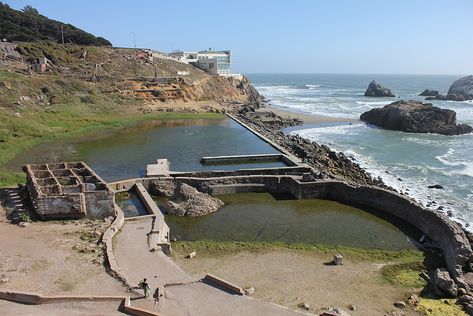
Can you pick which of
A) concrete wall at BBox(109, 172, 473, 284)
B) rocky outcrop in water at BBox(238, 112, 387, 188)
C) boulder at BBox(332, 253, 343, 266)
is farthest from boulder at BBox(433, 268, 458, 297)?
rocky outcrop in water at BBox(238, 112, 387, 188)

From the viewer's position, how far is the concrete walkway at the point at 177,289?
11.8 m

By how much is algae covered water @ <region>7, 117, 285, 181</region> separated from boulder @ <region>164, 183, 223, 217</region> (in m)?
5.13

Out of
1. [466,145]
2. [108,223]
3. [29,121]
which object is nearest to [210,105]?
[29,121]

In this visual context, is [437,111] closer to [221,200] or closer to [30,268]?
[221,200]

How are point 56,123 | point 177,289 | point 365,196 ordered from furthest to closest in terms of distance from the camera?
point 56,123 → point 365,196 → point 177,289

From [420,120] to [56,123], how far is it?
4054 cm

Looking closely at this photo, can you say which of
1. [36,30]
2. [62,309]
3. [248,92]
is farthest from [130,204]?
[36,30]

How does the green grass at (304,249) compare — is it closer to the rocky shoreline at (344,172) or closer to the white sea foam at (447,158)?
the rocky shoreline at (344,172)

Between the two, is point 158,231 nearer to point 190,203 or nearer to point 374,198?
point 190,203

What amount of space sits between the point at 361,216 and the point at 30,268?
1506 centimetres

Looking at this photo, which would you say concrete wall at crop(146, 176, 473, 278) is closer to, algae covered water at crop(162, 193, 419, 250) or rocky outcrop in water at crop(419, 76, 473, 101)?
algae covered water at crop(162, 193, 419, 250)

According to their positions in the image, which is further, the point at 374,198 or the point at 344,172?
the point at 344,172

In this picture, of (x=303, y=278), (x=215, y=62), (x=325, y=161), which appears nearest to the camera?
(x=303, y=278)

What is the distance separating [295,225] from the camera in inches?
793
